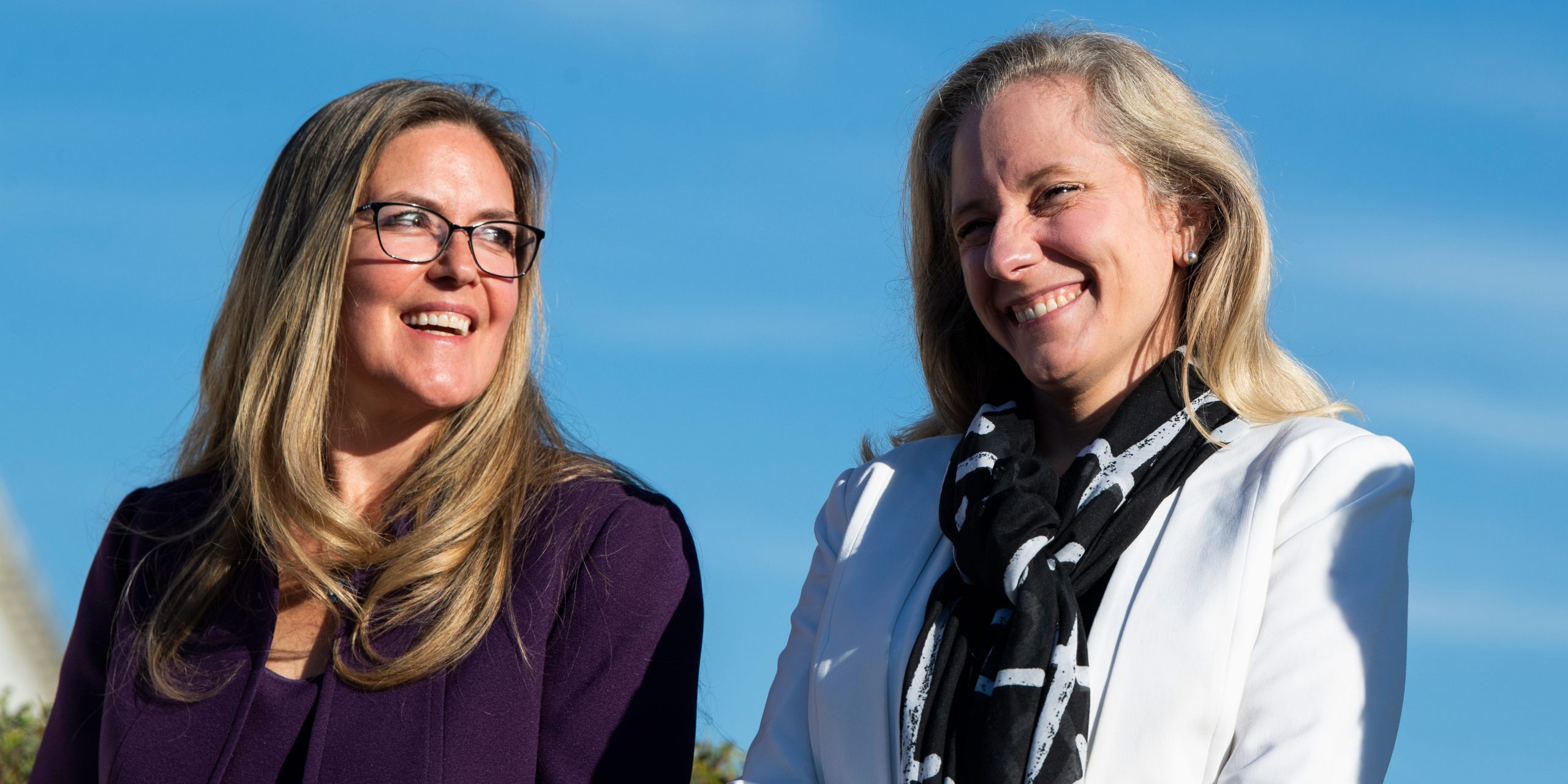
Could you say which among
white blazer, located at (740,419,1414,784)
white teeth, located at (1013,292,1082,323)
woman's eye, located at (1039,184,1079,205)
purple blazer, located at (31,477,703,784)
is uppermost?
woman's eye, located at (1039,184,1079,205)

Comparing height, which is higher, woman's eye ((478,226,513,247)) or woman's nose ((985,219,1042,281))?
woman's nose ((985,219,1042,281))

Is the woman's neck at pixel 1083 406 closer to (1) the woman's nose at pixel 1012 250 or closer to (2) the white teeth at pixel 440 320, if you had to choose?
(1) the woman's nose at pixel 1012 250

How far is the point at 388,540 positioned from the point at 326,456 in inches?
14.8

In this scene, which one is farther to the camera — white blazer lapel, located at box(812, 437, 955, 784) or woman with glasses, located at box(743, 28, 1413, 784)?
white blazer lapel, located at box(812, 437, 955, 784)

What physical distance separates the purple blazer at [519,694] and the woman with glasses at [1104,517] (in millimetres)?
350

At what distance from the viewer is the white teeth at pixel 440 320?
390 cm

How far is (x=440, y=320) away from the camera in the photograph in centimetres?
390

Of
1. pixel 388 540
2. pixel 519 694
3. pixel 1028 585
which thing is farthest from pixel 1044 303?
pixel 388 540

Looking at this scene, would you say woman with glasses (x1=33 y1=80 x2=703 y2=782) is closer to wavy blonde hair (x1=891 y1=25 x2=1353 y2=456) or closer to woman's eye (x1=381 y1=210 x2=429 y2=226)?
woman's eye (x1=381 y1=210 x2=429 y2=226)

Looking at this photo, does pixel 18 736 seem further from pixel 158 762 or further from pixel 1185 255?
pixel 1185 255

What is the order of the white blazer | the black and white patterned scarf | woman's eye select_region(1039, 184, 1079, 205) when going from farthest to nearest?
woman's eye select_region(1039, 184, 1079, 205) → the black and white patterned scarf → the white blazer

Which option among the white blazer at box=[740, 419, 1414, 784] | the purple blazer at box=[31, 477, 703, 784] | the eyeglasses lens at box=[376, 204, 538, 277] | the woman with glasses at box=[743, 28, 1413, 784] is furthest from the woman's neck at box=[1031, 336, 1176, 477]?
the eyeglasses lens at box=[376, 204, 538, 277]

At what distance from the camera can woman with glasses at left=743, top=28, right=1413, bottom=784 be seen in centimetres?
286

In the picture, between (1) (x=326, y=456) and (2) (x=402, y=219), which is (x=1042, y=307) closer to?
(2) (x=402, y=219)
